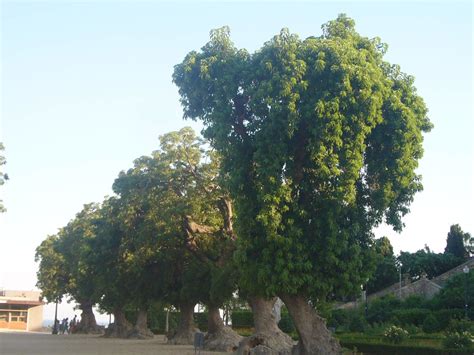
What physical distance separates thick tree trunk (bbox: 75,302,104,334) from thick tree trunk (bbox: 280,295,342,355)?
4551 cm

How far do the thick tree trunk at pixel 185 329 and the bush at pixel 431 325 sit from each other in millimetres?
15463

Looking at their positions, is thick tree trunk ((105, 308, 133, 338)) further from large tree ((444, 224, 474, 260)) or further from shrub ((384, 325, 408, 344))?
large tree ((444, 224, 474, 260))

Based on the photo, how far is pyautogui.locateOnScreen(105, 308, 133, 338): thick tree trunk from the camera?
5372cm

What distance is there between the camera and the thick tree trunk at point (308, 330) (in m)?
23.9

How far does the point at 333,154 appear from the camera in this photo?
878 inches

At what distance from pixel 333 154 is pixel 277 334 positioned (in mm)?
11695

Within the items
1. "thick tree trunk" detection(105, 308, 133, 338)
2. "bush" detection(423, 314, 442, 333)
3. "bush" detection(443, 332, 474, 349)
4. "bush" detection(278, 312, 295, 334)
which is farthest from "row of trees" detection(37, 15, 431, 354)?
"thick tree trunk" detection(105, 308, 133, 338)

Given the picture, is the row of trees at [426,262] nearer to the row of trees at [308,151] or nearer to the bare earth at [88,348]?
the bare earth at [88,348]

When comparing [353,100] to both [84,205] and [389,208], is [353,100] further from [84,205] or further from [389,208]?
[84,205]

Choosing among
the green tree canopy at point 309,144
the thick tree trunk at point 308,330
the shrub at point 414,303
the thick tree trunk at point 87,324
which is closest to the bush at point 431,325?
the shrub at point 414,303

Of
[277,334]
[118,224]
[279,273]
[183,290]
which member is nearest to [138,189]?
[118,224]

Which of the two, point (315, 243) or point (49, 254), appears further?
point (49, 254)

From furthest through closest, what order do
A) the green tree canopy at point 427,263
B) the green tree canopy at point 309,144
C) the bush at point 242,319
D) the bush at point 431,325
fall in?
the green tree canopy at point 427,263 < the bush at point 242,319 < the bush at point 431,325 < the green tree canopy at point 309,144

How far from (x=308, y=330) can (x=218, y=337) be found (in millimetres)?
12962
